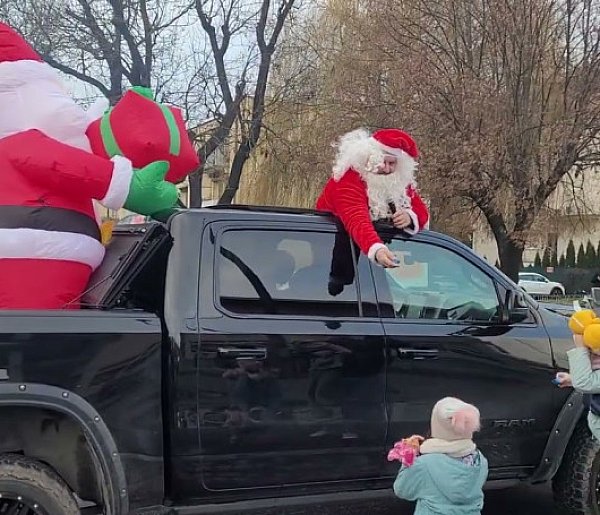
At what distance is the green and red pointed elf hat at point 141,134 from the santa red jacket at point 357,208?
904 millimetres

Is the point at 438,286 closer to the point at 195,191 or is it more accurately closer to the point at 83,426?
the point at 83,426

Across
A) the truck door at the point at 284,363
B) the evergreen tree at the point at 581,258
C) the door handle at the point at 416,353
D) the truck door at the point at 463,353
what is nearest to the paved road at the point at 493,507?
the truck door at the point at 463,353

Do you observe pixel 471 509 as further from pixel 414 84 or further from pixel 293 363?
pixel 414 84

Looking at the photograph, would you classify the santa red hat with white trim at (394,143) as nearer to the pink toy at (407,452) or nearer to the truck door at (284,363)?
the truck door at (284,363)

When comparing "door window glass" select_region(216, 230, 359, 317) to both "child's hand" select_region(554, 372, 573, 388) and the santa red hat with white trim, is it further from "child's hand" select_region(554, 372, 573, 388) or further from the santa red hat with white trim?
"child's hand" select_region(554, 372, 573, 388)

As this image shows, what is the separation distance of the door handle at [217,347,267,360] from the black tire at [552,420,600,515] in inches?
80.7

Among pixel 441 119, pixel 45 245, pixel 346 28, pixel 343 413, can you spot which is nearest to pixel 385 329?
pixel 343 413

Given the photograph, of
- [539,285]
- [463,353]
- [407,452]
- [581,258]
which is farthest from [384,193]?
[581,258]

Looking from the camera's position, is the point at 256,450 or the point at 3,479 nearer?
the point at 3,479

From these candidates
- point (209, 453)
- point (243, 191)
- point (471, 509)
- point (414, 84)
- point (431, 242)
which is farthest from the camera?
point (243, 191)

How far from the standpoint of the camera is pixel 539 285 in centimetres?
3581

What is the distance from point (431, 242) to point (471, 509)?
1699 millimetres

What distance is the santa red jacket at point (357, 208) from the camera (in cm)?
398

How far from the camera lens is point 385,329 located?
158 inches
